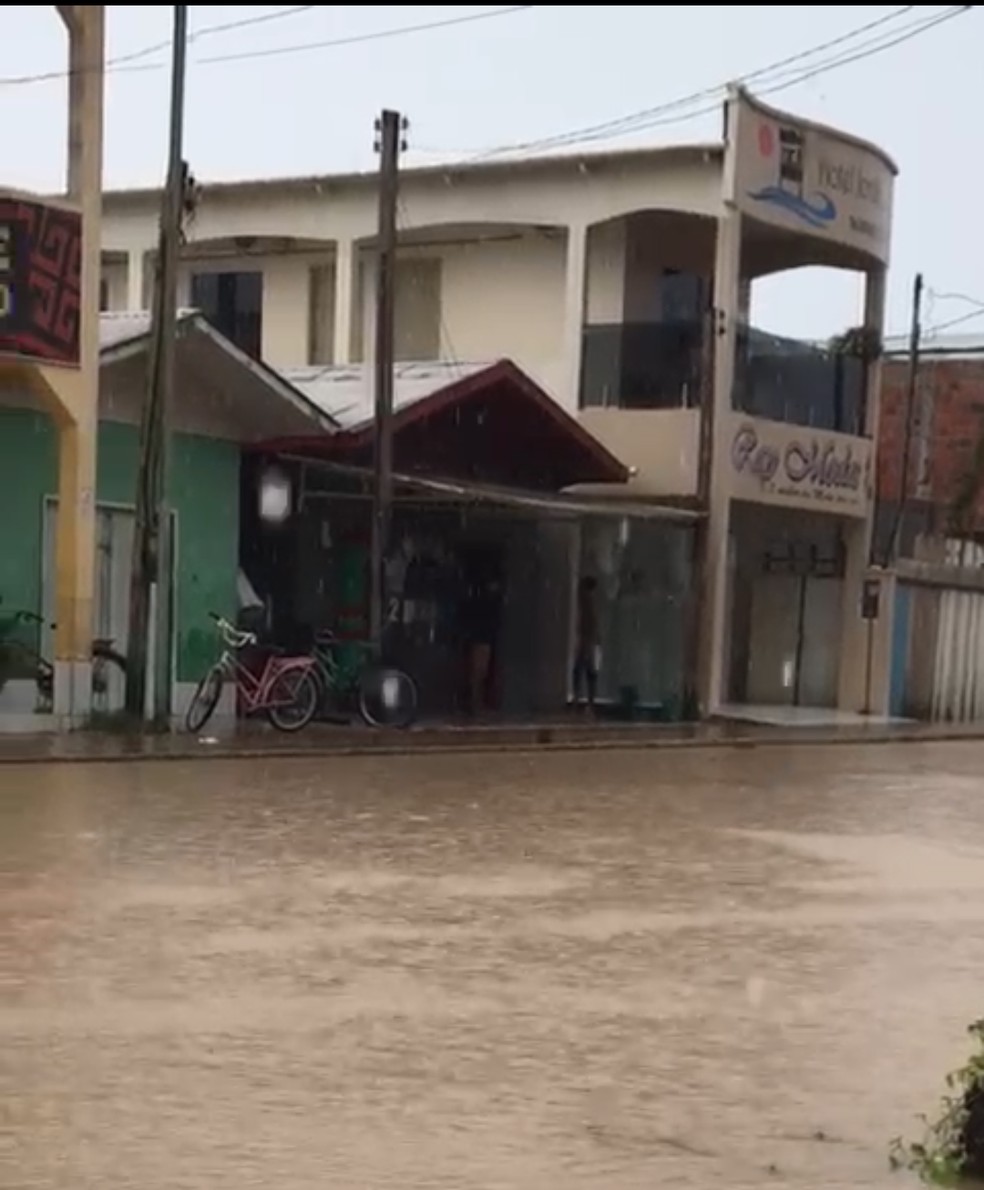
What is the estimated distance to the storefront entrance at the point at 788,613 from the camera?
32531 mm

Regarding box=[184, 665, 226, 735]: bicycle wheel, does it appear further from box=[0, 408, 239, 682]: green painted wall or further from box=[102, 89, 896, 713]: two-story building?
box=[102, 89, 896, 713]: two-story building

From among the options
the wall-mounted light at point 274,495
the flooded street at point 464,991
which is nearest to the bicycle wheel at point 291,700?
the wall-mounted light at point 274,495

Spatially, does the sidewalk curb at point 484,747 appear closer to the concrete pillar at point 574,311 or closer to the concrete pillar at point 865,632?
the concrete pillar at point 865,632

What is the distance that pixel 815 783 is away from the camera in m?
19.8

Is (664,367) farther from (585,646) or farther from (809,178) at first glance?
(585,646)

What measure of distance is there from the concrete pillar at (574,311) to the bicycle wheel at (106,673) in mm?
9279

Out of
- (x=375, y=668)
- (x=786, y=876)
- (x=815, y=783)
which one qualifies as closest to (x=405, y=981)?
(x=786, y=876)

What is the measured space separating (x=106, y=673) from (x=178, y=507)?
2599 mm

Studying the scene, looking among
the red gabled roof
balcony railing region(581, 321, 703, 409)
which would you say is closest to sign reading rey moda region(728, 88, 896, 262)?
balcony railing region(581, 321, 703, 409)

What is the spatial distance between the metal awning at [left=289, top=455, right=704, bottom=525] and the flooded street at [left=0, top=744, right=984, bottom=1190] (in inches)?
339

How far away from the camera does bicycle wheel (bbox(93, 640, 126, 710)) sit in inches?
824

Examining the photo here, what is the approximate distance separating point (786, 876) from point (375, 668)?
11766 millimetres

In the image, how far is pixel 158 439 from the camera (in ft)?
67.7

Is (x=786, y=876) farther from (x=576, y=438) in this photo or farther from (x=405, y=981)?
(x=576, y=438)
